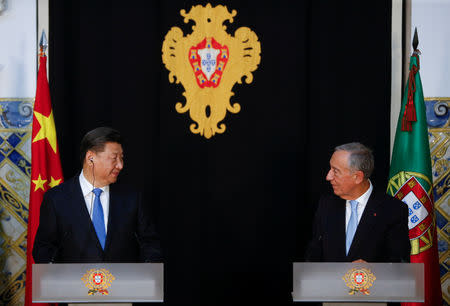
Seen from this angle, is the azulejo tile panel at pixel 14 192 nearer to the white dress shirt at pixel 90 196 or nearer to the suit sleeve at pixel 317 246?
the white dress shirt at pixel 90 196

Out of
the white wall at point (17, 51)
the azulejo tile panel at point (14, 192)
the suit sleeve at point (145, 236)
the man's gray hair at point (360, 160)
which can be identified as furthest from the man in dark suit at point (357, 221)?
the white wall at point (17, 51)

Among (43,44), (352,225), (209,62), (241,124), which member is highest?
(43,44)

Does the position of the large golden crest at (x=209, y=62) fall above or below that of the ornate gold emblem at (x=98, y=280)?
above

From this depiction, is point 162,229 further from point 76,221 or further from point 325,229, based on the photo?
point 325,229

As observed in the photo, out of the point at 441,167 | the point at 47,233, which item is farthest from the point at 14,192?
the point at 441,167

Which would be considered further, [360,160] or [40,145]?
[40,145]

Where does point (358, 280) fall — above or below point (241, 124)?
below

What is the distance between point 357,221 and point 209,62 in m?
1.50

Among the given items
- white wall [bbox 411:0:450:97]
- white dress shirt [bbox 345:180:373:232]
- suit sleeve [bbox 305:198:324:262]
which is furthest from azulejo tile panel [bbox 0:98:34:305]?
white wall [bbox 411:0:450:97]

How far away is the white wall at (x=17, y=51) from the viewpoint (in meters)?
3.50

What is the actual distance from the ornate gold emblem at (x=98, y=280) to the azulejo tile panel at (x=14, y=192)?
6.26 ft

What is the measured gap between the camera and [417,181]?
3.11 meters

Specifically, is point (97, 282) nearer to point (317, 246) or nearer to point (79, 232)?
point (79, 232)

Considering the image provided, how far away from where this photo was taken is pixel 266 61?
3.40 meters
